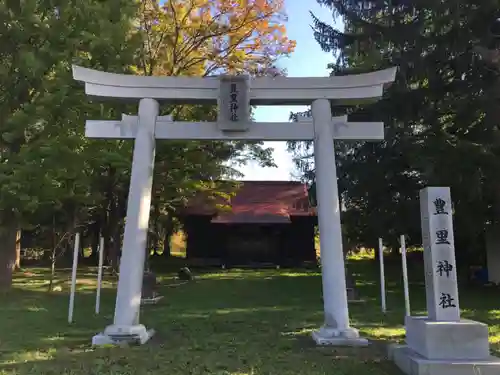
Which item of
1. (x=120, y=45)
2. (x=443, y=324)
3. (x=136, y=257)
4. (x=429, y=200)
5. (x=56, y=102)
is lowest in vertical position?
(x=443, y=324)

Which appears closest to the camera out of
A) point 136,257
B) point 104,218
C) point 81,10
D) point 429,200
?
point 429,200

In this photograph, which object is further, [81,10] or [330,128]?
[81,10]

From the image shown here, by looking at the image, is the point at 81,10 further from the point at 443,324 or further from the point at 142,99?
the point at 443,324

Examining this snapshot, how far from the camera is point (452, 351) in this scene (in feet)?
17.4

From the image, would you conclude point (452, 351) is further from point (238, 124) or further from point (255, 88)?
point (255, 88)

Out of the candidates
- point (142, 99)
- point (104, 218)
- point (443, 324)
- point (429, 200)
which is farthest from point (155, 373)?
point (104, 218)

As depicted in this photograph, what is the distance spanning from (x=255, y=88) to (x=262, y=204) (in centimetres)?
1634

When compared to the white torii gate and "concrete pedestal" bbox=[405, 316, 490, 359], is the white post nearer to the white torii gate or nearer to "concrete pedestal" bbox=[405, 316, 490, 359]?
the white torii gate

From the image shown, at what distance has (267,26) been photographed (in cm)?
1611

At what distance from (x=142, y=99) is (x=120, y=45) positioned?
5.09 meters

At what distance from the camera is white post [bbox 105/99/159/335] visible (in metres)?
7.20

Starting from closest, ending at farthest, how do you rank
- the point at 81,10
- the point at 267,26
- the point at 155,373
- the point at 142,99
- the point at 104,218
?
the point at 155,373 → the point at 142,99 → the point at 81,10 → the point at 267,26 → the point at 104,218

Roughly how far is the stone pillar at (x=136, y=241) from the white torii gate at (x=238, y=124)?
0.02 metres

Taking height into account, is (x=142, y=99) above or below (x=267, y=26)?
Answer: below
